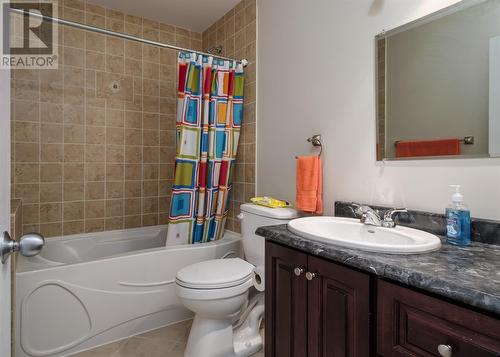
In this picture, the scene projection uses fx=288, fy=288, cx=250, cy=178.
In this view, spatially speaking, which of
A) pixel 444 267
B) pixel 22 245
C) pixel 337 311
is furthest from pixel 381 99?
pixel 22 245

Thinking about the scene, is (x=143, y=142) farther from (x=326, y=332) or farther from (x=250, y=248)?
(x=326, y=332)

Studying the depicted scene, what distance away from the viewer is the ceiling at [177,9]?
7.73 ft

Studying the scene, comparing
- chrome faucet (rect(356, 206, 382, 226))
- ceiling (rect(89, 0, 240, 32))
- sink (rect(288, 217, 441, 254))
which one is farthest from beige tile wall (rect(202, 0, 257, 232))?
chrome faucet (rect(356, 206, 382, 226))

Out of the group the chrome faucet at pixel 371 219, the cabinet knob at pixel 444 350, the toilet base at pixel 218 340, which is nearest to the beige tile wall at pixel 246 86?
the toilet base at pixel 218 340

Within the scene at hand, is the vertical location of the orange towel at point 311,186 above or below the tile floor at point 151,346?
above

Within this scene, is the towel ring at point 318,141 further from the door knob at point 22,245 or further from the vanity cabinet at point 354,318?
the door knob at point 22,245

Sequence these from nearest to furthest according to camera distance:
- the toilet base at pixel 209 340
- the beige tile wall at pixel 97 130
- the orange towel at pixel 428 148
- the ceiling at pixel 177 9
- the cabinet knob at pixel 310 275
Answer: the cabinet knob at pixel 310 275 < the orange towel at pixel 428 148 < the toilet base at pixel 209 340 < the beige tile wall at pixel 97 130 < the ceiling at pixel 177 9

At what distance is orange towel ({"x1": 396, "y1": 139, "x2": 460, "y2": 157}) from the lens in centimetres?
113

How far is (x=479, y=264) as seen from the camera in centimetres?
79

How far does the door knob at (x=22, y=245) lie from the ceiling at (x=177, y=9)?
7.58 feet

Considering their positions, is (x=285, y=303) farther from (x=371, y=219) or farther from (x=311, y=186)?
(x=311, y=186)

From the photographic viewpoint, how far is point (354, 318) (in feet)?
2.76

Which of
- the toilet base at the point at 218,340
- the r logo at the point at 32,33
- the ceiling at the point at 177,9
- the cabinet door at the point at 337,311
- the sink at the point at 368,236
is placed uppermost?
the ceiling at the point at 177,9

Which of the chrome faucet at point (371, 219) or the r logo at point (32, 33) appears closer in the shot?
the chrome faucet at point (371, 219)
